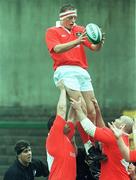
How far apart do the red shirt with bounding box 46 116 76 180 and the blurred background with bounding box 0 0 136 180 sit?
24.6 ft

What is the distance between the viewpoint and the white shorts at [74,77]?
8.82 m

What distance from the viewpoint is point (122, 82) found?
16.5 metres

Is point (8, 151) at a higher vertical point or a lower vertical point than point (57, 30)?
lower

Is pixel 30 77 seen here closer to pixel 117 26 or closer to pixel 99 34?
pixel 117 26

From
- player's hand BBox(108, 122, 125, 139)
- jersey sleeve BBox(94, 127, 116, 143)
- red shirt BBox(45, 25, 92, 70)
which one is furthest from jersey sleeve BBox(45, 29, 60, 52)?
Answer: player's hand BBox(108, 122, 125, 139)

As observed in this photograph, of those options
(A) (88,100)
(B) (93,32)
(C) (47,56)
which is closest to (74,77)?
(A) (88,100)

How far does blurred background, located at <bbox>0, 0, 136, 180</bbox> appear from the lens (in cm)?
1650

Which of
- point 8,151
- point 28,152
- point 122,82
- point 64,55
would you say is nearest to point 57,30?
point 64,55

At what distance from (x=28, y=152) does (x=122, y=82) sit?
21.8 ft

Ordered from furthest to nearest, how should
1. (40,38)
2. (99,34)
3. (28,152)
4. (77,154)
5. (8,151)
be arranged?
1. (40,38)
2. (8,151)
3. (28,152)
4. (77,154)
5. (99,34)

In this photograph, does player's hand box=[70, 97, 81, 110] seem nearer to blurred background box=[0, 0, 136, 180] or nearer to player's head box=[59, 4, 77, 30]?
player's head box=[59, 4, 77, 30]

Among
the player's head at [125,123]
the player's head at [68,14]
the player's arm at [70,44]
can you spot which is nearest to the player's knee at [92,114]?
the player's head at [125,123]

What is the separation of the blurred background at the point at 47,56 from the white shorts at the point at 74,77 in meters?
7.40

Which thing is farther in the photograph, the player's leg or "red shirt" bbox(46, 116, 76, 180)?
the player's leg
